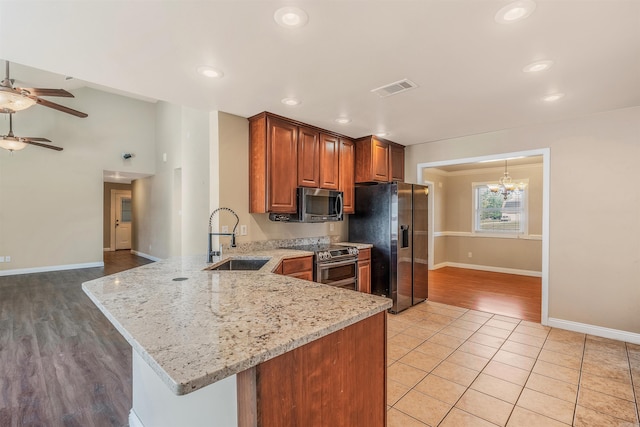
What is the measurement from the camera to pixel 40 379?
7.62 feet

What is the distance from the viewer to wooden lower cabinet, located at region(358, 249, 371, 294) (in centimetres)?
389

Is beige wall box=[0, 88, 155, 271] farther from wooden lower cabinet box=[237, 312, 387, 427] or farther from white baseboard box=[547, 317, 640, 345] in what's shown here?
white baseboard box=[547, 317, 640, 345]

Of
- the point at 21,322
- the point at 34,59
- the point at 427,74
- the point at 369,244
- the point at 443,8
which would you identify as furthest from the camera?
the point at 369,244

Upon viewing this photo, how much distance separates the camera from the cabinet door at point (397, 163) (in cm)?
460

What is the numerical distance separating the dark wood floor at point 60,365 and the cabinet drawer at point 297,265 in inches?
60.0

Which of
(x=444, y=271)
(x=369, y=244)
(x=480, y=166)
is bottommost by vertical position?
(x=444, y=271)

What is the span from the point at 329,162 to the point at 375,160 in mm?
743

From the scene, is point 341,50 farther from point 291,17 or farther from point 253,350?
point 253,350

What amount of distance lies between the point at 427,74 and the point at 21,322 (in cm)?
503

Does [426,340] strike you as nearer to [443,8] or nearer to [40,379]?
[443,8]

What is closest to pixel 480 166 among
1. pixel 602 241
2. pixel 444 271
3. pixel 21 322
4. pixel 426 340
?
pixel 444 271

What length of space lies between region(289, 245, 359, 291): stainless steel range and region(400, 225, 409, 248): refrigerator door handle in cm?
67

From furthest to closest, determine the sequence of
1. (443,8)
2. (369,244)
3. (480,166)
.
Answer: (480,166), (369,244), (443,8)

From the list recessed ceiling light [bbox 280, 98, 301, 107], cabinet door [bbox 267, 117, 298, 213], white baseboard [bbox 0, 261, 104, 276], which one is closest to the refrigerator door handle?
cabinet door [bbox 267, 117, 298, 213]
